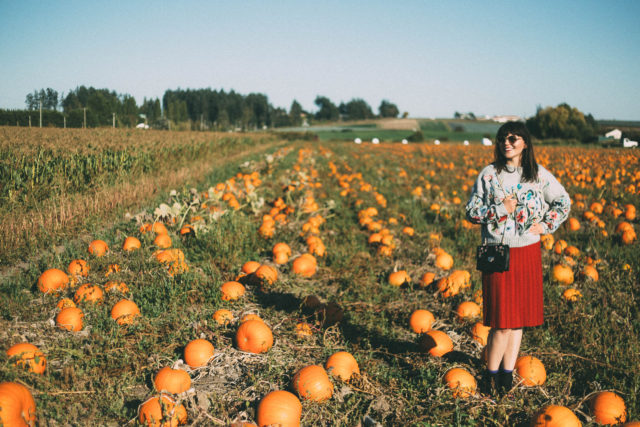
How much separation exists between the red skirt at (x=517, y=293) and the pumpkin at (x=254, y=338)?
1650 mm

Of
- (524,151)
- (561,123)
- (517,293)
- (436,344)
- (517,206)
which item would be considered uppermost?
(561,123)

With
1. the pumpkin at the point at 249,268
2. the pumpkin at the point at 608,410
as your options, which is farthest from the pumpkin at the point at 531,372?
the pumpkin at the point at 249,268

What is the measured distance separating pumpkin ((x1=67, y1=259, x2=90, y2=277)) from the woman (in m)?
3.73

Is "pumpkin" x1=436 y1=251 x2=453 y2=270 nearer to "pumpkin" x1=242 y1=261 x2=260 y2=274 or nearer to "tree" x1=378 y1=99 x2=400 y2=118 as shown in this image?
"pumpkin" x1=242 y1=261 x2=260 y2=274

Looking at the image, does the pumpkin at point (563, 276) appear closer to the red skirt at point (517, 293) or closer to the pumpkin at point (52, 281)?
the red skirt at point (517, 293)

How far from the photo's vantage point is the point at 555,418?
2.21 m

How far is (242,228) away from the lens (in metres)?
6.09

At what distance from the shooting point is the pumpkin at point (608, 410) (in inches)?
95.3

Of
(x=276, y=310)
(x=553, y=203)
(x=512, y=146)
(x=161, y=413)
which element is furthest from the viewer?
(x=276, y=310)

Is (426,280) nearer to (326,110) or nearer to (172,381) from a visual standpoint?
(172,381)

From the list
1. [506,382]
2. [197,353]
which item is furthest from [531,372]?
[197,353]

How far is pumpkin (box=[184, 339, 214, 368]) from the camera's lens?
2.83 m

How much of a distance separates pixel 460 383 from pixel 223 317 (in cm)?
195

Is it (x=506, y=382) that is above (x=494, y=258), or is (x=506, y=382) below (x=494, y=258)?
below
